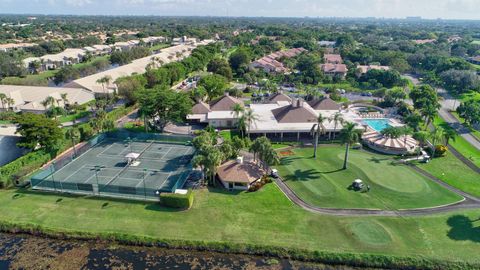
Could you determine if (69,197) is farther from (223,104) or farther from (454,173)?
(454,173)

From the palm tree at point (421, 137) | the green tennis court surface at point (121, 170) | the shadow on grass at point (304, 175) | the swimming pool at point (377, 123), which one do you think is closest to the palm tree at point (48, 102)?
the green tennis court surface at point (121, 170)

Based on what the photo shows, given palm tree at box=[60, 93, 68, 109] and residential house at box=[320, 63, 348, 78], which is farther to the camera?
residential house at box=[320, 63, 348, 78]

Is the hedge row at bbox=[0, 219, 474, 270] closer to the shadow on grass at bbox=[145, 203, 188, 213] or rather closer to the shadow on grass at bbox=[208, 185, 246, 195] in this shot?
the shadow on grass at bbox=[145, 203, 188, 213]

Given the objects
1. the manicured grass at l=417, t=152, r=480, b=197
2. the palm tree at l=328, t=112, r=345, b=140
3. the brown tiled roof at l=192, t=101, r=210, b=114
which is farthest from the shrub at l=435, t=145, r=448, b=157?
the brown tiled roof at l=192, t=101, r=210, b=114

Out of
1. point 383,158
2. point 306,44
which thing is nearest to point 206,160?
point 383,158

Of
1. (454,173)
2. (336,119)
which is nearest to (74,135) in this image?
(336,119)
